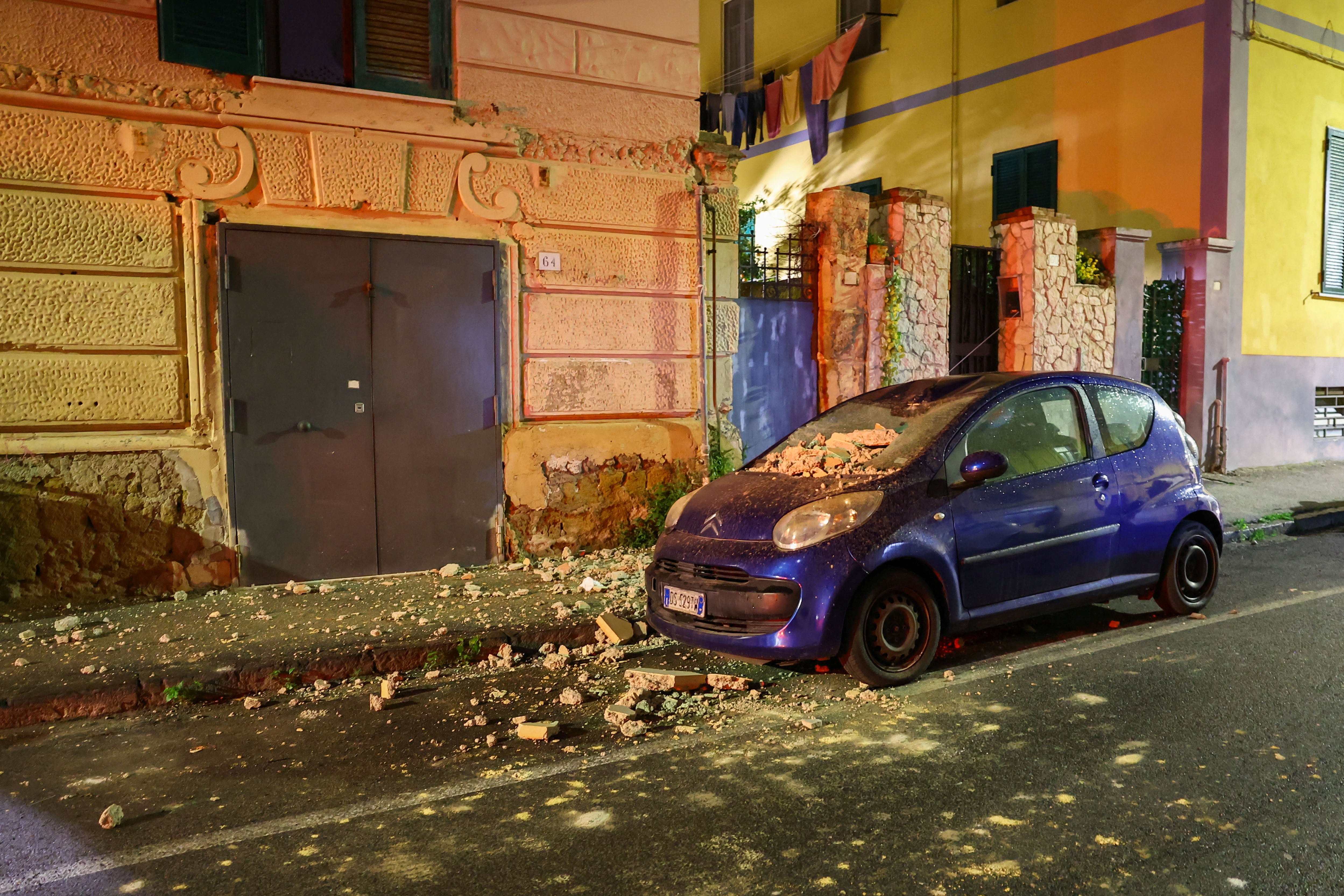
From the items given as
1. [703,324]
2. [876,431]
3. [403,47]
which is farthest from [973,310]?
[403,47]

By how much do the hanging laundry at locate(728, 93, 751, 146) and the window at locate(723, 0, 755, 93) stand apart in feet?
4.57

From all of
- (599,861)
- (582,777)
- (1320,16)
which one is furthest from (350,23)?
Result: (1320,16)

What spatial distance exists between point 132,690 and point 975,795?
4093 mm

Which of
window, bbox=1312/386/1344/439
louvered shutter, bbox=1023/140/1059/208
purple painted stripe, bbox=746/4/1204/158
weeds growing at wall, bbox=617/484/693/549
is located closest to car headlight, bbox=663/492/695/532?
weeds growing at wall, bbox=617/484/693/549

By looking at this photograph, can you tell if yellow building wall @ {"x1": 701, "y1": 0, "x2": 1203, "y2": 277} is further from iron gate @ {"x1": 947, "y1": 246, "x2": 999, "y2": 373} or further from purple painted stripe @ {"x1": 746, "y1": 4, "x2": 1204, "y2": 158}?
iron gate @ {"x1": 947, "y1": 246, "x2": 999, "y2": 373}

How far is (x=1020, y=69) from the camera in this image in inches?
592

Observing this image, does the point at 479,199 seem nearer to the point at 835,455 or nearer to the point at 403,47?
the point at 403,47

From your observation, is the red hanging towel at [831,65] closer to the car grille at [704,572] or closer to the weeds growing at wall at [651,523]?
the weeds growing at wall at [651,523]

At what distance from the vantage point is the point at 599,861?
10.1 ft

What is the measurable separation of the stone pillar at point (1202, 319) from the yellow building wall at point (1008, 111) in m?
0.46

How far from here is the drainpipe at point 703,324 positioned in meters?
8.69

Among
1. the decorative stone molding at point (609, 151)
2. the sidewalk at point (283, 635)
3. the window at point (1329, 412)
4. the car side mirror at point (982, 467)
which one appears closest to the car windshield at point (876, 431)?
the car side mirror at point (982, 467)

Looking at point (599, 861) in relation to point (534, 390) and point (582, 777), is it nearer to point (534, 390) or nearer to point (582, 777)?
point (582, 777)

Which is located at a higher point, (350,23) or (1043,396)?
(350,23)
